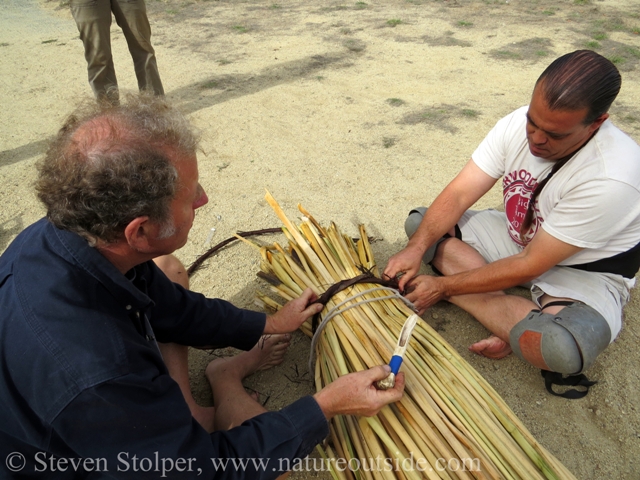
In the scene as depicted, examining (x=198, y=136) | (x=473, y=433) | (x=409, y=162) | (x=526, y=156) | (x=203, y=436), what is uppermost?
(x=198, y=136)

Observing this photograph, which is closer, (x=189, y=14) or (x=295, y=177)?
(x=295, y=177)

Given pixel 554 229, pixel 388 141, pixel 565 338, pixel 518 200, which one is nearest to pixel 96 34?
pixel 388 141

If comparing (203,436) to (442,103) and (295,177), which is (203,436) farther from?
(442,103)

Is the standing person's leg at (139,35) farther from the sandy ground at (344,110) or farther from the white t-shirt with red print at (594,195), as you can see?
the white t-shirt with red print at (594,195)

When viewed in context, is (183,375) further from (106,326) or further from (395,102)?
(395,102)

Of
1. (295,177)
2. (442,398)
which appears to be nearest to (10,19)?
(295,177)

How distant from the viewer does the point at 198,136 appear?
4.90 ft

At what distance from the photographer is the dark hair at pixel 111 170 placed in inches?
48.9

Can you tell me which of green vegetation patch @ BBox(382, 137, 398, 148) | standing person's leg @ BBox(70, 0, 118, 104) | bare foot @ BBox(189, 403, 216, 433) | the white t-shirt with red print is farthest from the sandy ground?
standing person's leg @ BBox(70, 0, 118, 104)

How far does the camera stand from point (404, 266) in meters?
2.44

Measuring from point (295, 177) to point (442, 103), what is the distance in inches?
77.0

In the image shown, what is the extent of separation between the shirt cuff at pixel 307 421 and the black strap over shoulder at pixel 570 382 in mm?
1225

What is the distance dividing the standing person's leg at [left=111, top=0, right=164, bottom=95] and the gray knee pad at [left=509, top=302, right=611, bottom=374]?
3.69 meters

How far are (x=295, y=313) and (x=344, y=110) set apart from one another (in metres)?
3.13
